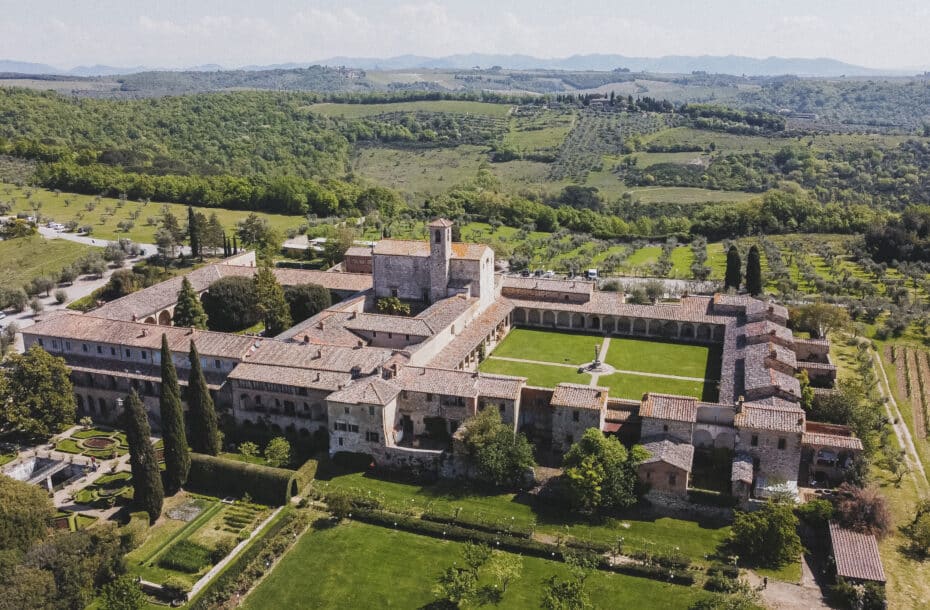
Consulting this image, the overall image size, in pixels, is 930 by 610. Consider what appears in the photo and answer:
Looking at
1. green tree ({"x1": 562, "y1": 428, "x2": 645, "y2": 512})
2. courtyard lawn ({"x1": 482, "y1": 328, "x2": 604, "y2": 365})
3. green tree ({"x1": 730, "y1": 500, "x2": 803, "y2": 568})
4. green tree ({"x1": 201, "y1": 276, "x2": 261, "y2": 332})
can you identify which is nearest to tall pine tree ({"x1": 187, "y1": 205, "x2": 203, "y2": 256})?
green tree ({"x1": 201, "y1": 276, "x2": 261, "y2": 332})

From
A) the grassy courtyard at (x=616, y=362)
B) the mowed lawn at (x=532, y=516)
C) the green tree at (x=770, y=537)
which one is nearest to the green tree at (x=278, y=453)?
the mowed lawn at (x=532, y=516)

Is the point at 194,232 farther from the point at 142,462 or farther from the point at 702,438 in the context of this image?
the point at 702,438

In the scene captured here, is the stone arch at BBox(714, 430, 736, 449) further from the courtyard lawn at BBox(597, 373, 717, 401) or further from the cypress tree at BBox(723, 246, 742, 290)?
the cypress tree at BBox(723, 246, 742, 290)

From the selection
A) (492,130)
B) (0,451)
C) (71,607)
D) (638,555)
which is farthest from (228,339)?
(492,130)

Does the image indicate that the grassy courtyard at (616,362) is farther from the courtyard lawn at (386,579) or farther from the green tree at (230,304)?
the green tree at (230,304)

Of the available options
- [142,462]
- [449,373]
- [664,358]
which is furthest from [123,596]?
[664,358]

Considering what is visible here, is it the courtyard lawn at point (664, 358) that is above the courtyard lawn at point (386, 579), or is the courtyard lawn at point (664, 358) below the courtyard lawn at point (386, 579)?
above
